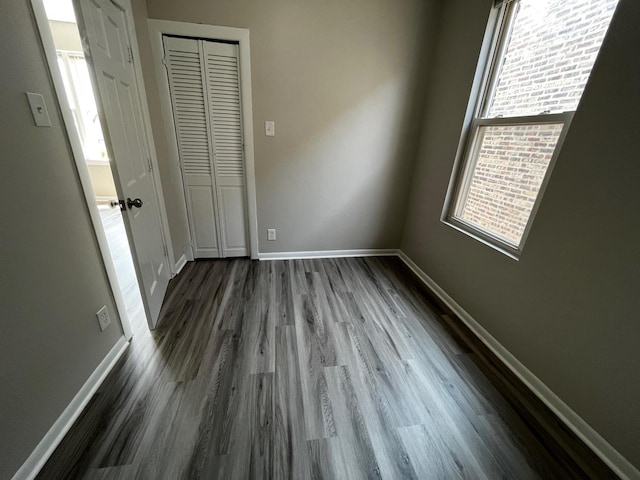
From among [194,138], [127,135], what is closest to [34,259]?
[127,135]

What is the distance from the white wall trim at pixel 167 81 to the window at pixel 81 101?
2547mm

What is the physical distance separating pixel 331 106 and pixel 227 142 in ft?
3.48

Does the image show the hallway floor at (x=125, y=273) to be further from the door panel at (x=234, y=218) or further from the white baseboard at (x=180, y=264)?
the door panel at (x=234, y=218)

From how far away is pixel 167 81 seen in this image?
2.22 m

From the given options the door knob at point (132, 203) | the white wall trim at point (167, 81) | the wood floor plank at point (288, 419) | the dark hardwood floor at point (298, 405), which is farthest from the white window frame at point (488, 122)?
the door knob at point (132, 203)

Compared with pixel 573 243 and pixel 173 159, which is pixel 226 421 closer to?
pixel 573 243

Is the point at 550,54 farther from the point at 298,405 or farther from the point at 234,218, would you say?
the point at 234,218

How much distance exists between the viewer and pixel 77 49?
4012mm

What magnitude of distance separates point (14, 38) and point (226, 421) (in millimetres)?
1820

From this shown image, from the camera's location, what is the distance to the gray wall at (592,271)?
1102 mm

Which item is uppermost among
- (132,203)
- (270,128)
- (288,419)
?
(270,128)

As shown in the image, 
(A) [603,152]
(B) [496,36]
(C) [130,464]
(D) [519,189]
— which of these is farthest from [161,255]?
(B) [496,36]

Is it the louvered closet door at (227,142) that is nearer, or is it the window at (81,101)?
the louvered closet door at (227,142)

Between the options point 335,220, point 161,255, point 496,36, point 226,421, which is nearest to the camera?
point 226,421
